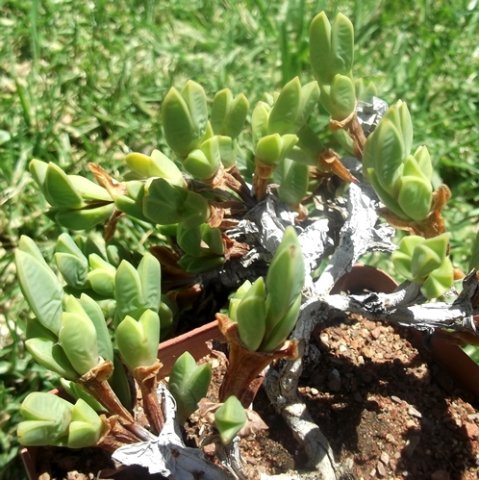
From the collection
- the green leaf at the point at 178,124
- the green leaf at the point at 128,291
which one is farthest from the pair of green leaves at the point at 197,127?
the green leaf at the point at 128,291

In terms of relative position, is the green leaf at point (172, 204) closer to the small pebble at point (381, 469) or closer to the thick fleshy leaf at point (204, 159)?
the thick fleshy leaf at point (204, 159)

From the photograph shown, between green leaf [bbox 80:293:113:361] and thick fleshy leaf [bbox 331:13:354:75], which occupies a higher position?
thick fleshy leaf [bbox 331:13:354:75]

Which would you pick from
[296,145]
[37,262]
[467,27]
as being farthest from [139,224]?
[467,27]

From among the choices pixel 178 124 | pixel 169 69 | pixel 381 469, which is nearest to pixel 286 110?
pixel 178 124

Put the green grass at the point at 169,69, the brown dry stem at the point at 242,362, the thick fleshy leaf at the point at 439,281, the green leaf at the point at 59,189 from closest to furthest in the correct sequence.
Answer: the brown dry stem at the point at 242,362
the thick fleshy leaf at the point at 439,281
the green leaf at the point at 59,189
the green grass at the point at 169,69

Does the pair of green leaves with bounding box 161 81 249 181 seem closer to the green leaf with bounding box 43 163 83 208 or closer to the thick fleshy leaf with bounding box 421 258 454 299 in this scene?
the green leaf with bounding box 43 163 83 208

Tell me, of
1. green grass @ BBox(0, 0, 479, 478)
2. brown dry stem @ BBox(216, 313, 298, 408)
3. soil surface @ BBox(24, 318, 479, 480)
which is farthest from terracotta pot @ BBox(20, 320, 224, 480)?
green grass @ BBox(0, 0, 479, 478)

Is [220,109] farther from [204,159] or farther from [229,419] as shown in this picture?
[229,419]
